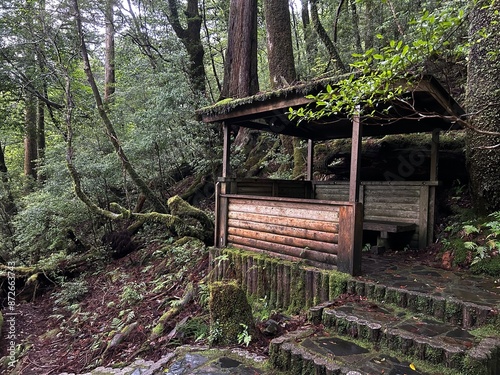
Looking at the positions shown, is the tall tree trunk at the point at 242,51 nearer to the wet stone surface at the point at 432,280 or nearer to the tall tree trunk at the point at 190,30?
the tall tree trunk at the point at 190,30

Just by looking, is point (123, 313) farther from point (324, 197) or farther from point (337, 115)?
point (337, 115)

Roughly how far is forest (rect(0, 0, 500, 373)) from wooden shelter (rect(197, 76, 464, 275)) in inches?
22.6

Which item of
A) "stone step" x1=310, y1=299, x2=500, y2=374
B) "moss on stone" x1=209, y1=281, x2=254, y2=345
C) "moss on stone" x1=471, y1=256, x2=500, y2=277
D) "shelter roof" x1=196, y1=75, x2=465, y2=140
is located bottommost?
"moss on stone" x1=209, y1=281, x2=254, y2=345

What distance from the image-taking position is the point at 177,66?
9250 millimetres

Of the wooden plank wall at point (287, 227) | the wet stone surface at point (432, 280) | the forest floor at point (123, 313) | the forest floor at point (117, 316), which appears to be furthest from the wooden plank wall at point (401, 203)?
the forest floor at point (117, 316)

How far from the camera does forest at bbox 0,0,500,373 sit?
500 cm

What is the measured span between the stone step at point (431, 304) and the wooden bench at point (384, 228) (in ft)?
5.45

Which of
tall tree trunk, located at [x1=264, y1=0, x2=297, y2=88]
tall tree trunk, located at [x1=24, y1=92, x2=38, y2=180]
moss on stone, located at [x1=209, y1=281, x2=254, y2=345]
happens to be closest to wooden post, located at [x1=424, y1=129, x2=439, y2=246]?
moss on stone, located at [x1=209, y1=281, x2=254, y2=345]

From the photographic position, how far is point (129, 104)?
9516mm

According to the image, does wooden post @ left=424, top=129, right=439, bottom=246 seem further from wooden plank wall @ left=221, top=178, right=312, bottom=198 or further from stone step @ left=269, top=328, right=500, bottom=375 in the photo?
stone step @ left=269, top=328, right=500, bottom=375

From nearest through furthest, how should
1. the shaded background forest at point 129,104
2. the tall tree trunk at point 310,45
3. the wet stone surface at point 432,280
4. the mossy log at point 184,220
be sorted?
the wet stone surface at point 432,280 → the mossy log at point 184,220 → the shaded background forest at point 129,104 → the tall tree trunk at point 310,45

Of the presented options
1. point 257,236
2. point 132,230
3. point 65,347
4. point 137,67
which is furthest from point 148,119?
point 65,347

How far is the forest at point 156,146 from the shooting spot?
5.00 meters

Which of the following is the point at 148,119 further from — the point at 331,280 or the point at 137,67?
the point at 331,280
